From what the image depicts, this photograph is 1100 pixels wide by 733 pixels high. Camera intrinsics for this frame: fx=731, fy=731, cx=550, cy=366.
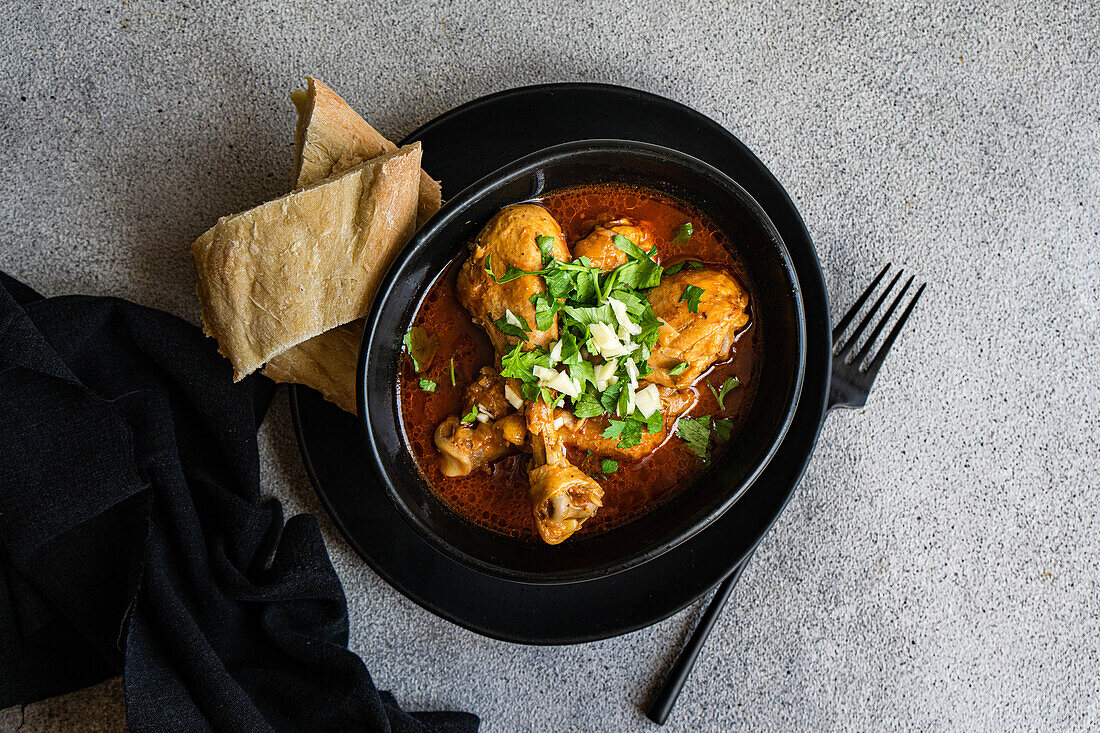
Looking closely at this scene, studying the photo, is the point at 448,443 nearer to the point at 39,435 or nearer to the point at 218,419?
the point at 218,419

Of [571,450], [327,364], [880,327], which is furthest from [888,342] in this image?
[327,364]

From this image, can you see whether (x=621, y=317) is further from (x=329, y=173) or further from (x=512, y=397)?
(x=329, y=173)

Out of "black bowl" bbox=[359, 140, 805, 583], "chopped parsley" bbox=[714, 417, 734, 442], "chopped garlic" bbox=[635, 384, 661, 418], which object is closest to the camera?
"black bowl" bbox=[359, 140, 805, 583]

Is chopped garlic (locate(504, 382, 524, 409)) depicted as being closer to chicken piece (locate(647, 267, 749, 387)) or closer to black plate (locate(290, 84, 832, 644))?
chicken piece (locate(647, 267, 749, 387))

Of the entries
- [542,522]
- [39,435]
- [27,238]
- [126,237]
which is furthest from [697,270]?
[27,238]

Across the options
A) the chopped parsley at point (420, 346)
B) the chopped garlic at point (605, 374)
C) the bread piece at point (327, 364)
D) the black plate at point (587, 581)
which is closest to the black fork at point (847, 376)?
the black plate at point (587, 581)

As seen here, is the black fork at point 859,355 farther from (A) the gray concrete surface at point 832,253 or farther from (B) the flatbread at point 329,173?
(B) the flatbread at point 329,173

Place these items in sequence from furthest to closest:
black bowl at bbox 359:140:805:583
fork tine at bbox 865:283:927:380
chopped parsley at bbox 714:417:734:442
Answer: fork tine at bbox 865:283:927:380, chopped parsley at bbox 714:417:734:442, black bowl at bbox 359:140:805:583

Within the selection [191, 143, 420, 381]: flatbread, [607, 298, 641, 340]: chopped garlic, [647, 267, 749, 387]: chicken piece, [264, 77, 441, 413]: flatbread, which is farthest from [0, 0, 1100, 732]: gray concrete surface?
[607, 298, 641, 340]: chopped garlic
